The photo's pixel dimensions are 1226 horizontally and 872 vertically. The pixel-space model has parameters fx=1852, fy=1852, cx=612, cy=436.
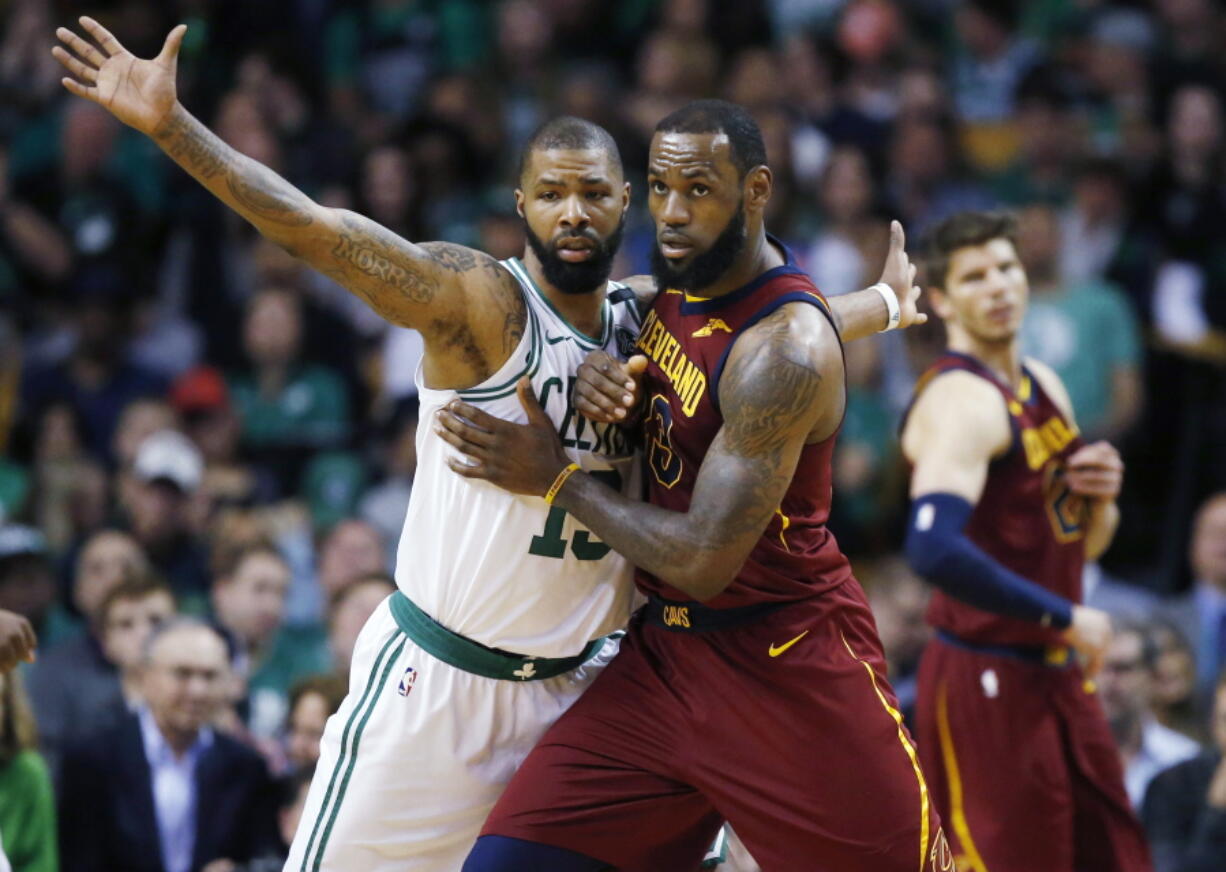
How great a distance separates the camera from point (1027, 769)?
6.22m

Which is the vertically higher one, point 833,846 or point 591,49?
point 591,49

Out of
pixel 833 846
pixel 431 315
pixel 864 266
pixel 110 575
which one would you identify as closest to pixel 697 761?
pixel 833 846

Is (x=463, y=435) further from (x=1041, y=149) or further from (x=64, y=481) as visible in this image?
(x=1041, y=149)

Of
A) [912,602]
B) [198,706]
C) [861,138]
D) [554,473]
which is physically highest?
[861,138]

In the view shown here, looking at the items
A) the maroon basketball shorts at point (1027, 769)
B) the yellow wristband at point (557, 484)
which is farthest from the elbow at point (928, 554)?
the yellow wristband at point (557, 484)

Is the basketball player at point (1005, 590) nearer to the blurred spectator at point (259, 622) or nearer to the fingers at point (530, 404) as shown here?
the fingers at point (530, 404)

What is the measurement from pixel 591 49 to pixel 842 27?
1764 mm

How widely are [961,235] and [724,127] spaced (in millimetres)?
1820

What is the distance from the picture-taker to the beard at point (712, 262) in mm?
5184

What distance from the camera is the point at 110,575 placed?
30.8 ft

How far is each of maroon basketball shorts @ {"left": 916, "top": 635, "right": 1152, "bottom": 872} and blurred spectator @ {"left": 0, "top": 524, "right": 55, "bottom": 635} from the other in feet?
15.3

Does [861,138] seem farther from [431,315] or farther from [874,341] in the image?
[431,315]

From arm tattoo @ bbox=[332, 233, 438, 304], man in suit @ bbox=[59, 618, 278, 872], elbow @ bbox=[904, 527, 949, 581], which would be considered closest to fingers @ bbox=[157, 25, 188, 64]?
arm tattoo @ bbox=[332, 233, 438, 304]

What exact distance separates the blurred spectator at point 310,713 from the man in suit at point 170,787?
0.23m
